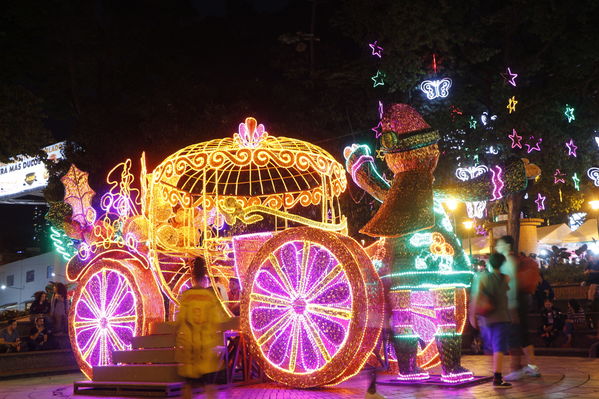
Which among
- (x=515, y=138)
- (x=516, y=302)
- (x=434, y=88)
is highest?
(x=434, y=88)

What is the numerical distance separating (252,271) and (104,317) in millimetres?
2920

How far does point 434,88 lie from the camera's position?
17422 mm

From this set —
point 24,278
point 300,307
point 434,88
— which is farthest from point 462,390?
point 24,278

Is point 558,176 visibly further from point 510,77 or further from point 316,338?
point 316,338

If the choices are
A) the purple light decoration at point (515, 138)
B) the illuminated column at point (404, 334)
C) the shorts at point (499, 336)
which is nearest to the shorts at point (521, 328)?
the shorts at point (499, 336)

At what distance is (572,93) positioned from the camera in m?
17.4

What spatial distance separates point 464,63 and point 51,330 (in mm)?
12077

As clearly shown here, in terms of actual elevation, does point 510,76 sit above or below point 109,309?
above

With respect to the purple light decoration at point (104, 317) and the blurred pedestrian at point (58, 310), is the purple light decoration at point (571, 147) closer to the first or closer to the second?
the purple light decoration at point (104, 317)

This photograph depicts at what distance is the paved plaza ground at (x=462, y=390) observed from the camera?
24.4 ft

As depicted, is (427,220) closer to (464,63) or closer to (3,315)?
(464,63)

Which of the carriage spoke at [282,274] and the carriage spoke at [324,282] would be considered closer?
the carriage spoke at [324,282]

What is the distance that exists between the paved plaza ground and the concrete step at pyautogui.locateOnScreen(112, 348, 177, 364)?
0.81 m

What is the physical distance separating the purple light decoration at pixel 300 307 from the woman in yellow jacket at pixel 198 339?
6.77ft
